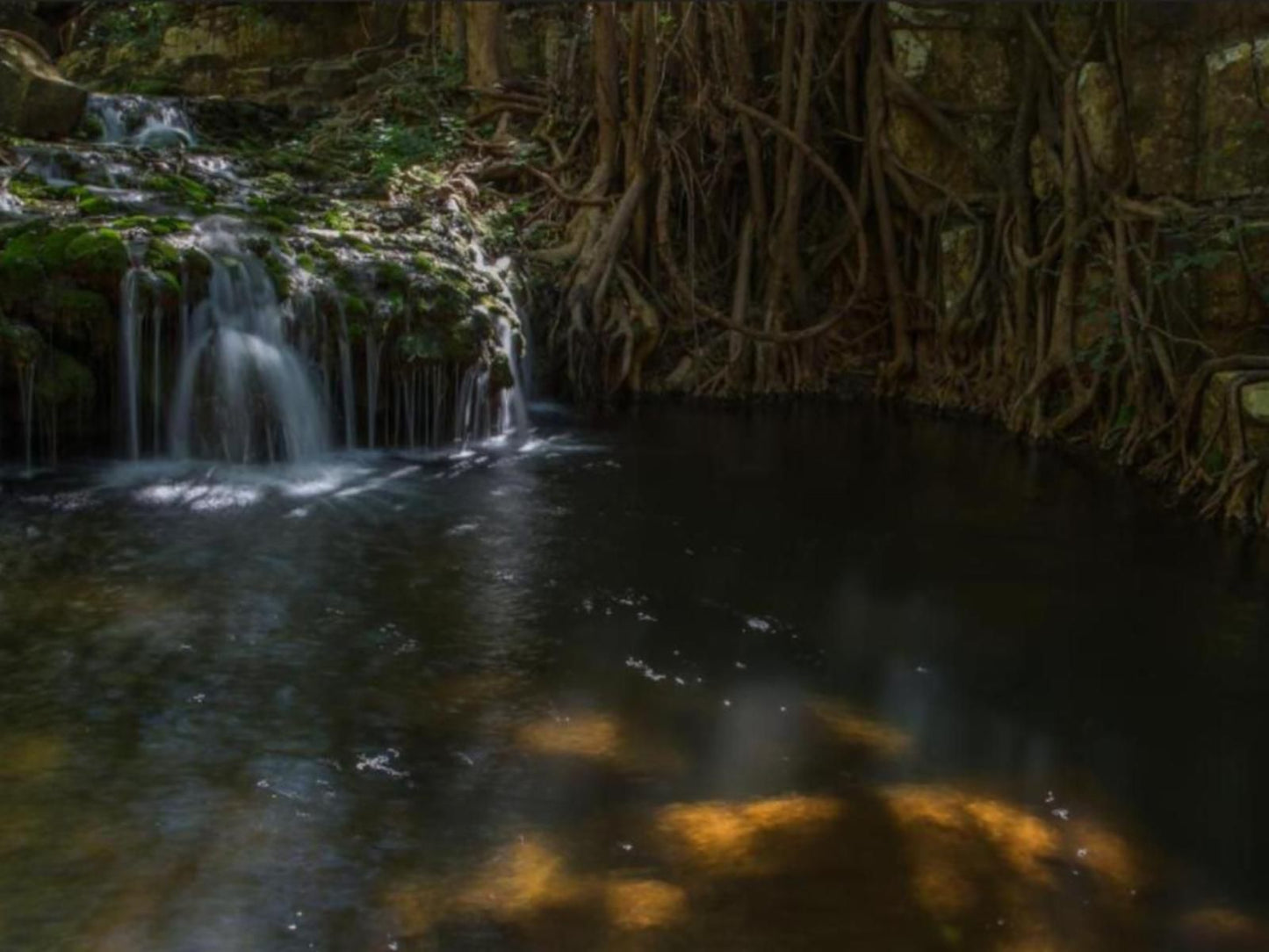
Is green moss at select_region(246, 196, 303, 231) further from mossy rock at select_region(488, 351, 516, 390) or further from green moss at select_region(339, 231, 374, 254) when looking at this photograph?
mossy rock at select_region(488, 351, 516, 390)

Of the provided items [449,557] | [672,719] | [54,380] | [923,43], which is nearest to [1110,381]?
[923,43]

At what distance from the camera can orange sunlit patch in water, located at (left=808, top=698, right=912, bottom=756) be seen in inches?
205

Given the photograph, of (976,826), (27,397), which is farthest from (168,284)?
(976,826)

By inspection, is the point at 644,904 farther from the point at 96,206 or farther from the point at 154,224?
the point at 96,206

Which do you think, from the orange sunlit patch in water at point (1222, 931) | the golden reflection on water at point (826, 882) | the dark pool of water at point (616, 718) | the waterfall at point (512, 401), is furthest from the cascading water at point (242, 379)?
the orange sunlit patch in water at point (1222, 931)

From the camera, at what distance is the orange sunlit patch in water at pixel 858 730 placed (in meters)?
5.20

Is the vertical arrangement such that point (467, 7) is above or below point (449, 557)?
above

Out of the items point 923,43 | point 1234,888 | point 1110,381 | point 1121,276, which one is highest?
point 923,43

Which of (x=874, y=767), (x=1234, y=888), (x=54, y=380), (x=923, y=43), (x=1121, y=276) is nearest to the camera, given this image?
(x=1234, y=888)

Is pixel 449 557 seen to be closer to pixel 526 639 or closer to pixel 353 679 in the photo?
pixel 526 639

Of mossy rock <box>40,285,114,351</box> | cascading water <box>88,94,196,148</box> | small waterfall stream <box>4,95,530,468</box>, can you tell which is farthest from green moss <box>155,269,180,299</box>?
cascading water <box>88,94,196,148</box>

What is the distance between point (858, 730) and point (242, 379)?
18.0 ft

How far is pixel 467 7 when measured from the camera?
16.1m

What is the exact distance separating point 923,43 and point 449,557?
26.0 ft
